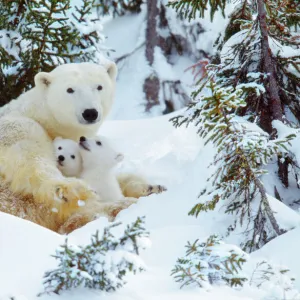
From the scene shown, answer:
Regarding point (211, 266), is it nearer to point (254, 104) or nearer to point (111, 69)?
point (254, 104)

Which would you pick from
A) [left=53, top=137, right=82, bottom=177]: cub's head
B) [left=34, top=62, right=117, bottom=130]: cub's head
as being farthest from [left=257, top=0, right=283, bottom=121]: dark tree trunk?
[left=53, top=137, right=82, bottom=177]: cub's head

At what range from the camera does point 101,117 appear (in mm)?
5383

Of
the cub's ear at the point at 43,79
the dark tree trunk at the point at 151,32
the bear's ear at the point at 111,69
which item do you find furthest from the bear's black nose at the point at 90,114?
the dark tree trunk at the point at 151,32

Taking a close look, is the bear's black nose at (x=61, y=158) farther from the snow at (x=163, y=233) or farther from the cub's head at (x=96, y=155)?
the snow at (x=163, y=233)

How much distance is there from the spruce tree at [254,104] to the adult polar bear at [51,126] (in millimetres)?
1102

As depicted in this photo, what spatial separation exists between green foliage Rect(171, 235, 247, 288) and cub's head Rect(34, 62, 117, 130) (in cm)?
253

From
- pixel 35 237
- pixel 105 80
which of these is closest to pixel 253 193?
pixel 35 237

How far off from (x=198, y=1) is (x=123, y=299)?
264cm

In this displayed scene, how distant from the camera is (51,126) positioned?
18.1ft

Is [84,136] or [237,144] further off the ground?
[237,144]

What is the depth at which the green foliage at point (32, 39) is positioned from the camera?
6984 mm

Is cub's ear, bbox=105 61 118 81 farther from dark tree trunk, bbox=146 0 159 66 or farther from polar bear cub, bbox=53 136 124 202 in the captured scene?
→ dark tree trunk, bbox=146 0 159 66

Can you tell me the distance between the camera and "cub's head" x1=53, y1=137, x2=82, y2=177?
17.4 feet

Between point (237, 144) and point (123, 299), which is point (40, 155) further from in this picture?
point (123, 299)
